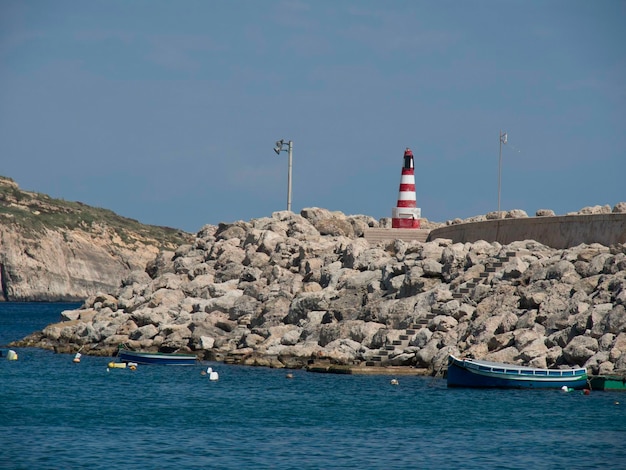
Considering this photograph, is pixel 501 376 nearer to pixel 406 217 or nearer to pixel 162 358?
pixel 162 358

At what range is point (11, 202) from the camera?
133625 mm

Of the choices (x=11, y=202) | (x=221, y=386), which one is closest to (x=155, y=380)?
(x=221, y=386)

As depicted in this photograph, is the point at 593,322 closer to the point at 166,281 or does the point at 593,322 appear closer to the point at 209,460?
the point at 209,460

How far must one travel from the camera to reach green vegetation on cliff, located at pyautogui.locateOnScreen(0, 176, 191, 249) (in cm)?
12569

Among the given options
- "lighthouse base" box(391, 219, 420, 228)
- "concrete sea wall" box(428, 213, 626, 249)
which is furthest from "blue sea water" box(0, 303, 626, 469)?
"lighthouse base" box(391, 219, 420, 228)

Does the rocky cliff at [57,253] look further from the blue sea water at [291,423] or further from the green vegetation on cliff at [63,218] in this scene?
the blue sea water at [291,423]

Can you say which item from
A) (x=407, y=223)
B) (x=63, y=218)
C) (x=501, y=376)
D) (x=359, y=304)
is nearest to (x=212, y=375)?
(x=359, y=304)

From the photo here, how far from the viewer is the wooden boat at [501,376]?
1309 inches

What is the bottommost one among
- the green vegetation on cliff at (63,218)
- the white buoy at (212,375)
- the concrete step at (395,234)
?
the white buoy at (212,375)

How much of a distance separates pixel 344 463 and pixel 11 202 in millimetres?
115091

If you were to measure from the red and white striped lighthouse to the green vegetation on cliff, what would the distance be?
7519cm

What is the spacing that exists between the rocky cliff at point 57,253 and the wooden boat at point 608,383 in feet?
308

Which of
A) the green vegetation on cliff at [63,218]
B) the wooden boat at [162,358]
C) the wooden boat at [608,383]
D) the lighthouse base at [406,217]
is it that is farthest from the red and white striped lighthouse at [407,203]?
the green vegetation on cliff at [63,218]

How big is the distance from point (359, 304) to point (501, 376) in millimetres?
9740
